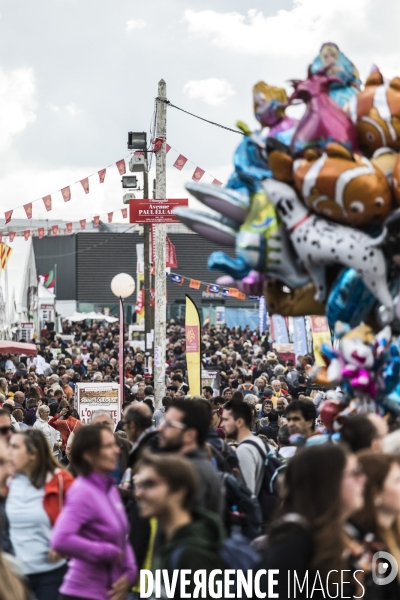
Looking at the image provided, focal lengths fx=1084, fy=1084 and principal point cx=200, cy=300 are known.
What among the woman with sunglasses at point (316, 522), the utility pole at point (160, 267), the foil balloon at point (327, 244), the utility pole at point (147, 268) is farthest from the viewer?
the utility pole at point (147, 268)

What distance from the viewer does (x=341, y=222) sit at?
7.86 metres

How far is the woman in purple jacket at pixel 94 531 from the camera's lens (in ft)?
18.7

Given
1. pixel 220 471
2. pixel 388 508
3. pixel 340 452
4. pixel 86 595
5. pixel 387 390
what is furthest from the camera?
pixel 387 390

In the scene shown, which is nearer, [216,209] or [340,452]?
[340,452]

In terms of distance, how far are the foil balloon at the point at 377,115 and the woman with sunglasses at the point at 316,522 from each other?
12.9 feet

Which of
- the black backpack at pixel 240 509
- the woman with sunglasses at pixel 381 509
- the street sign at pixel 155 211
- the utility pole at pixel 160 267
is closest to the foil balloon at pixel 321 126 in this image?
the black backpack at pixel 240 509

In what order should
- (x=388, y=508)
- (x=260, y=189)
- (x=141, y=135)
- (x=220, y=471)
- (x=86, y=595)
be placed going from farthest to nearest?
(x=141, y=135) < (x=260, y=189) < (x=220, y=471) < (x=86, y=595) < (x=388, y=508)

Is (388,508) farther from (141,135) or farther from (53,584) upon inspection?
(141,135)

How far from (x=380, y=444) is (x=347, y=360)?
5.94 feet

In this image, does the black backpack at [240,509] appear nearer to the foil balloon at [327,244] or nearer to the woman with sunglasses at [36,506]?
the woman with sunglasses at [36,506]

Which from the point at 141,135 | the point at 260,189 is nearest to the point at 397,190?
the point at 260,189

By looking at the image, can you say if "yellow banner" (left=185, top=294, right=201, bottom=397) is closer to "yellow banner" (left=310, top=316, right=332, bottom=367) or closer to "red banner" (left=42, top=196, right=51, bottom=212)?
"yellow banner" (left=310, top=316, right=332, bottom=367)

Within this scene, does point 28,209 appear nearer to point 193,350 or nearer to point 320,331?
point 193,350

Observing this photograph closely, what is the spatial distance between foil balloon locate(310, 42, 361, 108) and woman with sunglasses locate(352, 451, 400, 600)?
409cm
